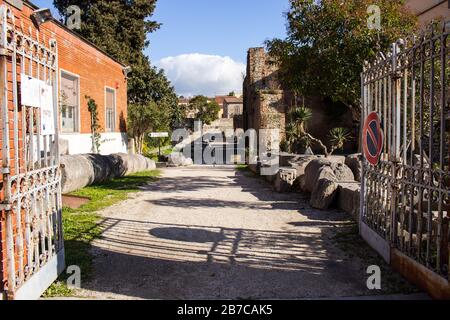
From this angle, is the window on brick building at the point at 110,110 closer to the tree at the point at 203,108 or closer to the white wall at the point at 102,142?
the white wall at the point at 102,142

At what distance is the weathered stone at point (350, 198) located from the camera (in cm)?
708

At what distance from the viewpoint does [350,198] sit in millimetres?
7508

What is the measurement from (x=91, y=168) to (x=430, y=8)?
15.4 meters

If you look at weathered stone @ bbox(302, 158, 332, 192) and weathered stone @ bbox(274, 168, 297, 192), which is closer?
weathered stone @ bbox(302, 158, 332, 192)

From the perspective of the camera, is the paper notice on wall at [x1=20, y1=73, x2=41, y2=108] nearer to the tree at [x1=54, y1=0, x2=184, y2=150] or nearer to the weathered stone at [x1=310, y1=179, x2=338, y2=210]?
the weathered stone at [x1=310, y1=179, x2=338, y2=210]

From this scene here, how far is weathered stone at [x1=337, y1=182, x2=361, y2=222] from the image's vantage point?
7.08m

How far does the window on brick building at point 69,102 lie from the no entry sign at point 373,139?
11.0 metres

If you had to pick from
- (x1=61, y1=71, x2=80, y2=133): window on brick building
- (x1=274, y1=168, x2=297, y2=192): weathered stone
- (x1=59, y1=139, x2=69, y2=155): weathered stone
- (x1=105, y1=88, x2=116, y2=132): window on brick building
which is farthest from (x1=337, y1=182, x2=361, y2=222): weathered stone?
(x1=105, y1=88, x2=116, y2=132): window on brick building

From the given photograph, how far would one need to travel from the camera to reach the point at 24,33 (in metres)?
3.75

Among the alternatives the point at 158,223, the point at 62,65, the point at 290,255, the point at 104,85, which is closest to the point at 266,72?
the point at 104,85

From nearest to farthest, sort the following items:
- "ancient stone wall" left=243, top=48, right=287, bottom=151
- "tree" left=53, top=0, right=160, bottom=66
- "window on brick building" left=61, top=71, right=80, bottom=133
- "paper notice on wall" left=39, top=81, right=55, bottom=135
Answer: "paper notice on wall" left=39, top=81, right=55, bottom=135, "window on brick building" left=61, top=71, right=80, bottom=133, "ancient stone wall" left=243, top=48, right=287, bottom=151, "tree" left=53, top=0, right=160, bottom=66

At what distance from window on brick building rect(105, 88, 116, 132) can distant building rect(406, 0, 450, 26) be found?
13.6 metres

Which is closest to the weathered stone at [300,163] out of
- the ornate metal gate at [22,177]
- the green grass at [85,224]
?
the green grass at [85,224]

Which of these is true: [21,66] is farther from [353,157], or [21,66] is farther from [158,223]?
[353,157]
